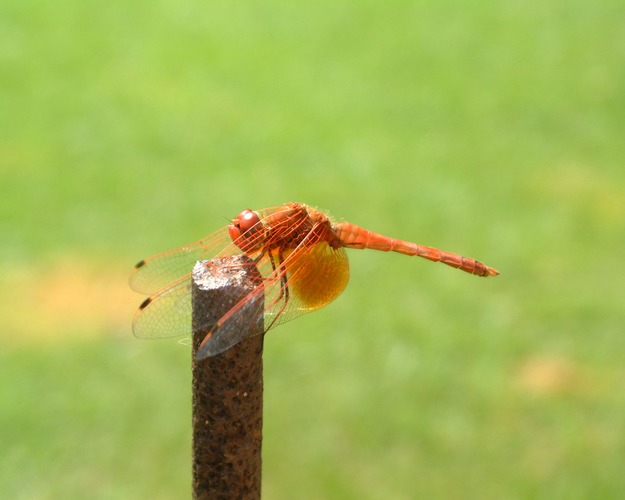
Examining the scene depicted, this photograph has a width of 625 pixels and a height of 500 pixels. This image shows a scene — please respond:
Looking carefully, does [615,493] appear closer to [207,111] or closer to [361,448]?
[361,448]

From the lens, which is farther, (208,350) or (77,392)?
(77,392)

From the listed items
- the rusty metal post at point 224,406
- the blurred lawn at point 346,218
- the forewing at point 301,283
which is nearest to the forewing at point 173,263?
the forewing at point 301,283

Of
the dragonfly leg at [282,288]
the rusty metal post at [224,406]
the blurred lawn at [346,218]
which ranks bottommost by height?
the rusty metal post at [224,406]

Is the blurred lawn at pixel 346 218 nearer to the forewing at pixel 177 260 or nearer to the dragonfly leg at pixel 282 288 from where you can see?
the forewing at pixel 177 260

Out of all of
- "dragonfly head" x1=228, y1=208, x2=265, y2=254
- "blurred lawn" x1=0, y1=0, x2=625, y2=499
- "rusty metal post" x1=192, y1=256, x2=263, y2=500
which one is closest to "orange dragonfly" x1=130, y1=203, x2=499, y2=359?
"dragonfly head" x1=228, y1=208, x2=265, y2=254

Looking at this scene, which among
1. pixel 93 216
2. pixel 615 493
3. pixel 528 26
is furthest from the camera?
pixel 528 26


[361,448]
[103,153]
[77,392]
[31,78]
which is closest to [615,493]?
[361,448]

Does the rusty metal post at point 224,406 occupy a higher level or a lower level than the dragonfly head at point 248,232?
lower
